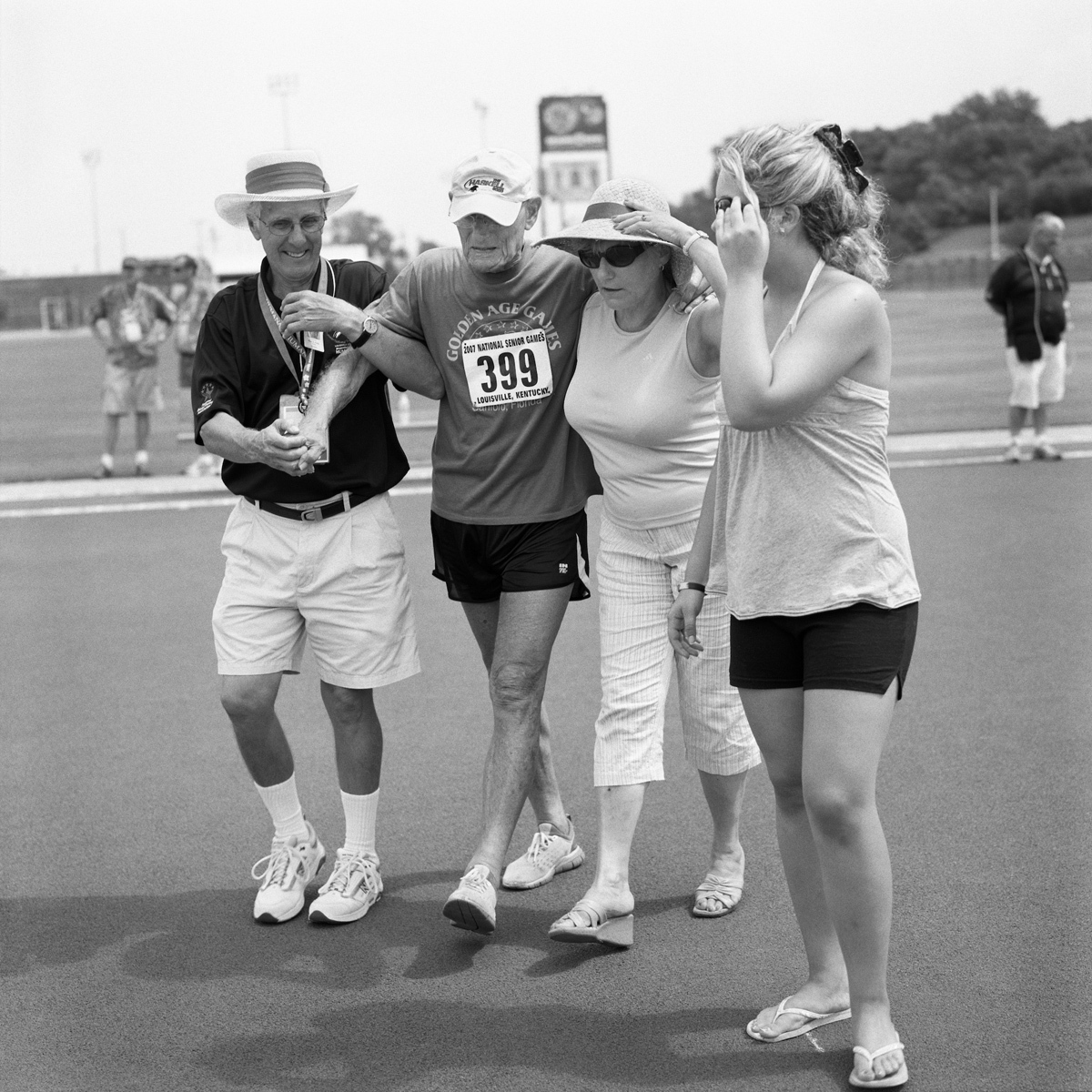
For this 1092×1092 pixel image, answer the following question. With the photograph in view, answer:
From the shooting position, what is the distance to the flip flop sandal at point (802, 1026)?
338cm

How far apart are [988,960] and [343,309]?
→ 2.34m

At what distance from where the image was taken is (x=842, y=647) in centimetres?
305

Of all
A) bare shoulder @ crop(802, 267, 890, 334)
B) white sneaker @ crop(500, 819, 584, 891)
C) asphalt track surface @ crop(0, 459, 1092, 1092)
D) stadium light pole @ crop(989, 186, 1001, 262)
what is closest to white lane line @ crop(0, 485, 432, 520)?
asphalt track surface @ crop(0, 459, 1092, 1092)

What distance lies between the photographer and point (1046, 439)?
13.0m

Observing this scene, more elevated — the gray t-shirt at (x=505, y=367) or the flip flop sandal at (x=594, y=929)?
the gray t-shirt at (x=505, y=367)

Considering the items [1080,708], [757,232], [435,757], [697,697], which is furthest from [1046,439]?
[757,232]

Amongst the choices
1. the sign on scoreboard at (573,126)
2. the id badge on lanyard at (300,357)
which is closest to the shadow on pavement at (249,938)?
the id badge on lanyard at (300,357)

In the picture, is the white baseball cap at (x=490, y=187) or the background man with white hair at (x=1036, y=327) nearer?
the white baseball cap at (x=490, y=187)

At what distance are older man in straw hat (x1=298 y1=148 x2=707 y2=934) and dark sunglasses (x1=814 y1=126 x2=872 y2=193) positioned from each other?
1.07m

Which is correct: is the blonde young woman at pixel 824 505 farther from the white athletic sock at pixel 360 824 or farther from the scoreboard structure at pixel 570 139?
the scoreboard structure at pixel 570 139

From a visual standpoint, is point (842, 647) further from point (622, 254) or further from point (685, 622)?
point (622, 254)

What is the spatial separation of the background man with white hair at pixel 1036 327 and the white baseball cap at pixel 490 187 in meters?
9.36

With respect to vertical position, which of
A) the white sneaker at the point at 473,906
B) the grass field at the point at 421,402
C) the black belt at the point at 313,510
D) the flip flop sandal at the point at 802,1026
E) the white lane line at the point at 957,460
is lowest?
the flip flop sandal at the point at 802,1026

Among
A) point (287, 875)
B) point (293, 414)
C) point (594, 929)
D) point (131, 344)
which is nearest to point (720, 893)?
point (594, 929)
